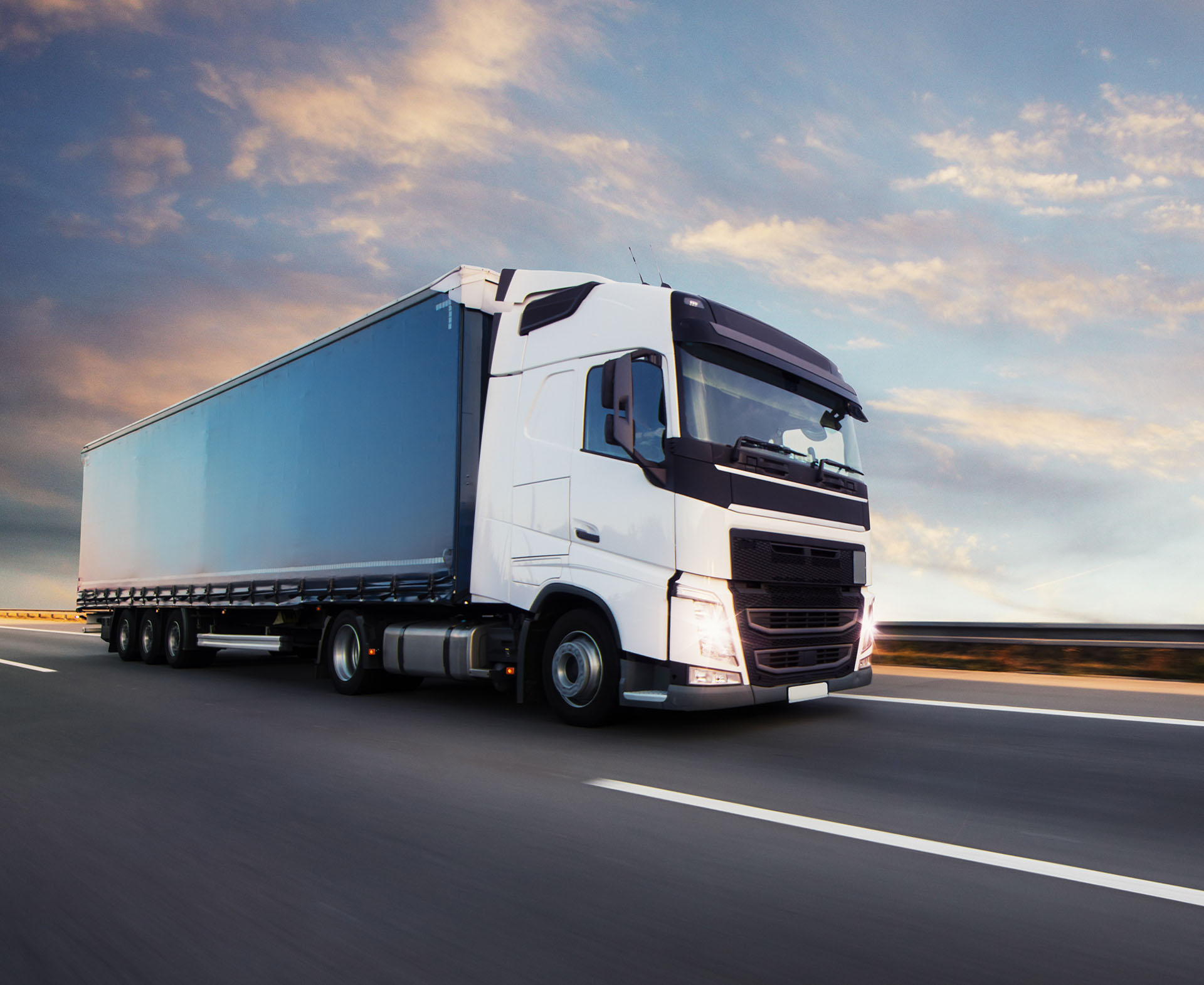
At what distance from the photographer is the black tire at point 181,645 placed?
1352 centimetres

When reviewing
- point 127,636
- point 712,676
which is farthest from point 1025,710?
point 127,636

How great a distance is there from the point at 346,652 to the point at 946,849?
7195 millimetres

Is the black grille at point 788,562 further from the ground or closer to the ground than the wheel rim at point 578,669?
further from the ground

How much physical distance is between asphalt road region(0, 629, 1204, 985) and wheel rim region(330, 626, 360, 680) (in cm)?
212

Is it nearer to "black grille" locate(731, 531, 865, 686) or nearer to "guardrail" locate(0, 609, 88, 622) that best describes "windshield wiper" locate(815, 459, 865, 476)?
"black grille" locate(731, 531, 865, 686)

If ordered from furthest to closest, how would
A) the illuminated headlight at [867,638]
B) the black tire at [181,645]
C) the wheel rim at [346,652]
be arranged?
the black tire at [181,645]
the wheel rim at [346,652]
the illuminated headlight at [867,638]

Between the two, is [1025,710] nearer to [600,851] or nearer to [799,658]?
[799,658]

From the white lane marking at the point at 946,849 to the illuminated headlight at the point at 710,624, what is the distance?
1.35m

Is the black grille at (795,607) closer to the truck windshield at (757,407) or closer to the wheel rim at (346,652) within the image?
the truck windshield at (757,407)

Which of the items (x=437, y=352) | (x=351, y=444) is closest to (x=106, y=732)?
(x=351, y=444)

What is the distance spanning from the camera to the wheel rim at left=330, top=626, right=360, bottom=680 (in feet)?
31.1

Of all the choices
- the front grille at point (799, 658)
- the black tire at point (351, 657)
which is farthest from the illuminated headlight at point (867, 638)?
the black tire at point (351, 657)

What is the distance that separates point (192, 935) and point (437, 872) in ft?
3.07

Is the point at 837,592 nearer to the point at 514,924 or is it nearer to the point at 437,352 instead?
the point at 437,352
